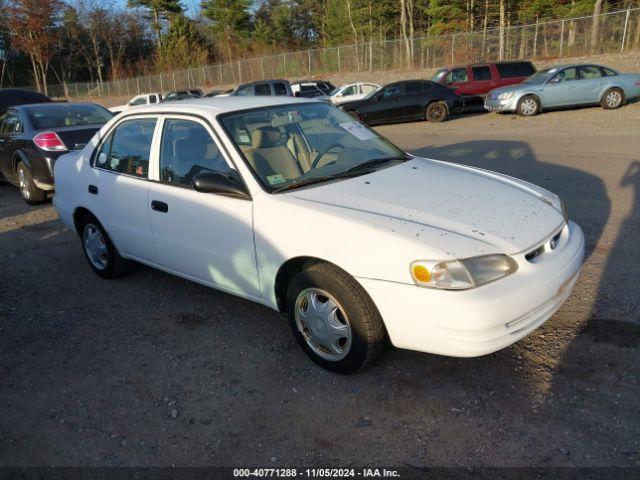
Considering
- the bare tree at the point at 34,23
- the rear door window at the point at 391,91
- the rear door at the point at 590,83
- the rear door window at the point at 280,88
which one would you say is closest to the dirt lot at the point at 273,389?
the rear door at the point at 590,83

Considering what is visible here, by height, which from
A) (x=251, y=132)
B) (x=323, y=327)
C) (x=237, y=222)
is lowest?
(x=323, y=327)

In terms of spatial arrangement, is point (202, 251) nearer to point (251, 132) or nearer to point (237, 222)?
point (237, 222)

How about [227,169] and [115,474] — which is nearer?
[115,474]

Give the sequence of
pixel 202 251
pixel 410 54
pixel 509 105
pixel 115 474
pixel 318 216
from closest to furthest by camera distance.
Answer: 1. pixel 115 474
2. pixel 318 216
3. pixel 202 251
4. pixel 509 105
5. pixel 410 54

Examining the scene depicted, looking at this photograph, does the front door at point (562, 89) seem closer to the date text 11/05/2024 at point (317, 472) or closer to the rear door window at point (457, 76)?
the rear door window at point (457, 76)

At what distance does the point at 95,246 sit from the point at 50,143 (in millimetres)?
3780

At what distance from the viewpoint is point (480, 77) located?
61.1 ft

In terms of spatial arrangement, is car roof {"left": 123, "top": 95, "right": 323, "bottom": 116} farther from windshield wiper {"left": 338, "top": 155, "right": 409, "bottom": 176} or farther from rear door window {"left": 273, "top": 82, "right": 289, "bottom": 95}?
rear door window {"left": 273, "top": 82, "right": 289, "bottom": 95}

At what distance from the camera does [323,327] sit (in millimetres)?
3180

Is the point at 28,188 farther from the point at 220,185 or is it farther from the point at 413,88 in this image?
the point at 413,88

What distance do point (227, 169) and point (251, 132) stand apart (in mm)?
401

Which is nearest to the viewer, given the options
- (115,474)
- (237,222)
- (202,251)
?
(115,474)

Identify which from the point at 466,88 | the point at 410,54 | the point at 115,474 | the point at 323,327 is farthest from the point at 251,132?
the point at 410,54

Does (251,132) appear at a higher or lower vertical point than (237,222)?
higher
